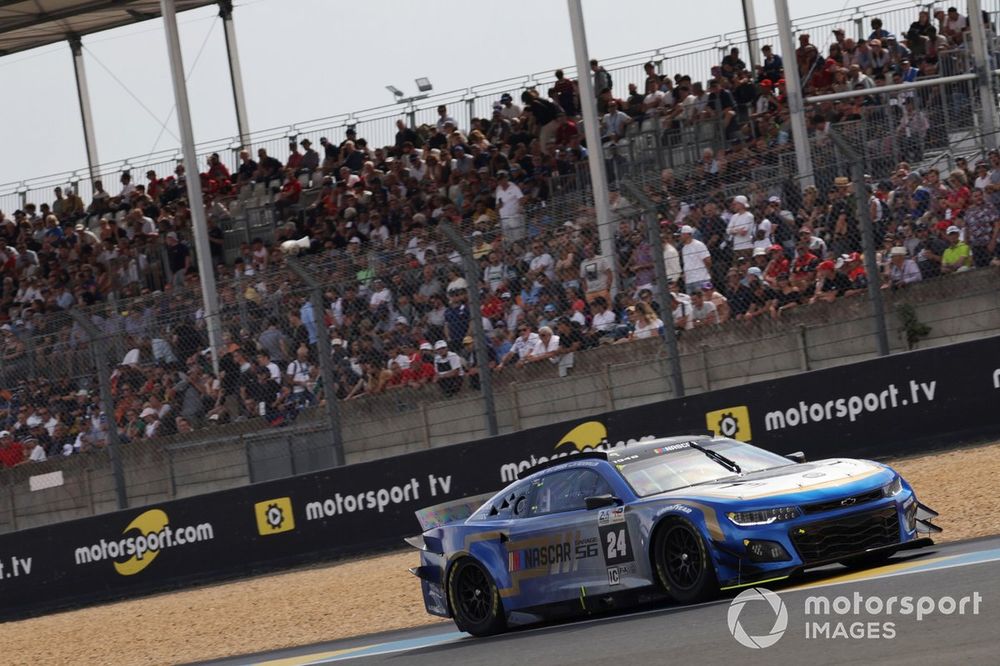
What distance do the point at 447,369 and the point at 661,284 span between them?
9.05 feet

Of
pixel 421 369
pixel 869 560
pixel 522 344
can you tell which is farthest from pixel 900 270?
pixel 869 560

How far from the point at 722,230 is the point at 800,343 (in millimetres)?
1465

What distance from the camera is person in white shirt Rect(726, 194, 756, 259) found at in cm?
1535

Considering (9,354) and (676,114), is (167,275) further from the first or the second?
(676,114)

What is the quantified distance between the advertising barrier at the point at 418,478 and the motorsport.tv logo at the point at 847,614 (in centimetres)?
604

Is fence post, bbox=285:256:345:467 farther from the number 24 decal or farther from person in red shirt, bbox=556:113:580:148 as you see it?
person in red shirt, bbox=556:113:580:148

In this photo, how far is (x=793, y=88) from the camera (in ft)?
68.4

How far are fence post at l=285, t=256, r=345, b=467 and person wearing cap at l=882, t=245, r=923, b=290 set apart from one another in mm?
6049

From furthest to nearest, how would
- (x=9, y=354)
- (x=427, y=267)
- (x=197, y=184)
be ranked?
(x=197, y=184)
(x=9, y=354)
(x=427, y=267)

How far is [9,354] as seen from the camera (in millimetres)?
19938

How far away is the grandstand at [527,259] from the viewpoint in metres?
15.3

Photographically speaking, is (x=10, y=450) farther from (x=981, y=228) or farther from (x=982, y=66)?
(x=982, y=66)

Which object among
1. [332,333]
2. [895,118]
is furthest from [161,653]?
[895,118]

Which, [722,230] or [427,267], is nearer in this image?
[722,230]
